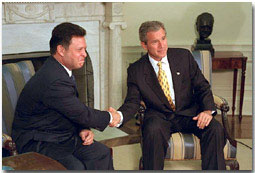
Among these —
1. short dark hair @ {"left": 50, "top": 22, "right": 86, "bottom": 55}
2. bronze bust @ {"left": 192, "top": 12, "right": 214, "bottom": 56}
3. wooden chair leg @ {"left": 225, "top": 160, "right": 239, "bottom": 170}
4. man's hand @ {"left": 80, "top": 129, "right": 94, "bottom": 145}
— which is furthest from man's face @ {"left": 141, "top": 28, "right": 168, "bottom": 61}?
bronze bust @ {"left": 192, "top": 12, "right": 214, "bottom": 56}

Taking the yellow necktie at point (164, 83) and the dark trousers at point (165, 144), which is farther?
the yellow necktie at point (164, 83)

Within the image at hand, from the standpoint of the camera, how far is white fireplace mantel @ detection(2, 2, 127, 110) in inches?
129

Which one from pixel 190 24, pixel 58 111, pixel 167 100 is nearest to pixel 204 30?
pixel 190 24

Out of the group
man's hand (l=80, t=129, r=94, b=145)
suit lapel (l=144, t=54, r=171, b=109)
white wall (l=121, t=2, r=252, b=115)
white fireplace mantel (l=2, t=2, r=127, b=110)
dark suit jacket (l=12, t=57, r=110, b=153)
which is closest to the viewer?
dark suit jacket (l=12, t=57, r=110, b=153)

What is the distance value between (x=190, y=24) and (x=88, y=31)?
827 mm

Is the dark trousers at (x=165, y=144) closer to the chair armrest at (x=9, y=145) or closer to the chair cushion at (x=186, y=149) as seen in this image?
the chair cushion at (x=186, y=149)

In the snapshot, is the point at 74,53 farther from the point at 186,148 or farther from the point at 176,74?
the point at 186,148

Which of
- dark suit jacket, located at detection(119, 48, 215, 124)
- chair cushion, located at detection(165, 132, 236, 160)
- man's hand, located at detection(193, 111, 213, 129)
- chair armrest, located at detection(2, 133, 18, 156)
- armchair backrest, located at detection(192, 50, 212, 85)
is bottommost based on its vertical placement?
chair cushion, located at detection(165, 132, 236, 160)

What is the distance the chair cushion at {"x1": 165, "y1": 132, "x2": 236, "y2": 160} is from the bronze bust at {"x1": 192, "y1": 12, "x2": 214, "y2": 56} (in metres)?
1.20

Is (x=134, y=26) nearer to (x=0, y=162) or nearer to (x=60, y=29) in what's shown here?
(x=60, y=29)

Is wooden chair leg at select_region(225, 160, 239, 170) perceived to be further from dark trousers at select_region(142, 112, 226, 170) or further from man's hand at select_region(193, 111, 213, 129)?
man's hand at select_region(193, 111, 213, 129)

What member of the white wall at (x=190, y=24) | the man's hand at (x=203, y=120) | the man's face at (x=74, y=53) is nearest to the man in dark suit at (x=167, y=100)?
the man's hand at (x=203, y=120)

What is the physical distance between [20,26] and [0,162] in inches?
48.5

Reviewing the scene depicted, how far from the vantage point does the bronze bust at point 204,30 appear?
144 inches
